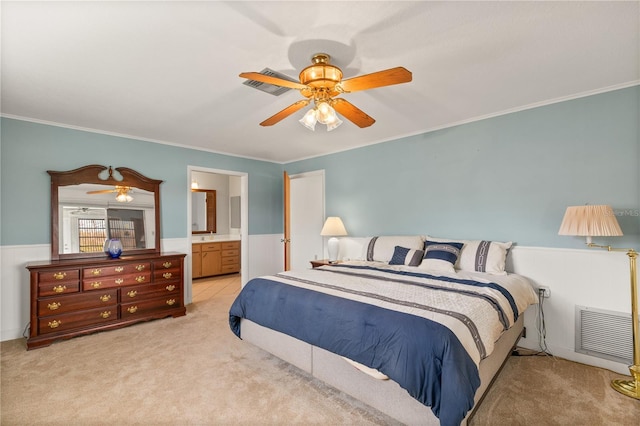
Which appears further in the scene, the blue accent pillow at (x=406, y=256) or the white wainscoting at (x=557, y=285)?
the blue accent pillow at (x=406, y=256)

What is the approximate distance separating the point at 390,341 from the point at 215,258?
17.9 feet

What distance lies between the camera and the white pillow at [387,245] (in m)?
3.71

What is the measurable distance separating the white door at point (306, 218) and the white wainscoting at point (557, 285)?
2.96 m

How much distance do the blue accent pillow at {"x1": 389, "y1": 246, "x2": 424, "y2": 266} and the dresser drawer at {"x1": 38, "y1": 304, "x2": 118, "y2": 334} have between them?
132 inches

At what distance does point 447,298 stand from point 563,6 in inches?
73.4

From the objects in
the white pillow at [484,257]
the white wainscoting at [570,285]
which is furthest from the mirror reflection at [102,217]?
the white wainscoting at [570,285]

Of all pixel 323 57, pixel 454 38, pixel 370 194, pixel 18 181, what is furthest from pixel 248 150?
pixel 454 38

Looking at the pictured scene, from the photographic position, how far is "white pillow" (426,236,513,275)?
3004 millimetres

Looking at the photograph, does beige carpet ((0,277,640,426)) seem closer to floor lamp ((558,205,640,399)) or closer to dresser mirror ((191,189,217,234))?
floor lamp ((558,205,640,399))

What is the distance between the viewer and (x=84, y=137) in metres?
3.77

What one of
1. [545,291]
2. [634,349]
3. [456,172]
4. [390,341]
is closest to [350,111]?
[390,341]

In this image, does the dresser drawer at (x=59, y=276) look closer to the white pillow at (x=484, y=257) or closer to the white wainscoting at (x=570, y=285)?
the white pillow at (x=484, y=257)

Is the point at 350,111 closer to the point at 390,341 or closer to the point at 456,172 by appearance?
the point at 390,341

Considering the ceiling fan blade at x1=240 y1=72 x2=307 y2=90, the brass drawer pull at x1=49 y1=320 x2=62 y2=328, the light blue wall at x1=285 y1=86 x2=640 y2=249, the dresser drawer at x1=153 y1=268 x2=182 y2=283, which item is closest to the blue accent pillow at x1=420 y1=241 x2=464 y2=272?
the light blue wall at x1=285 y1=86 x2=640 y2=249
